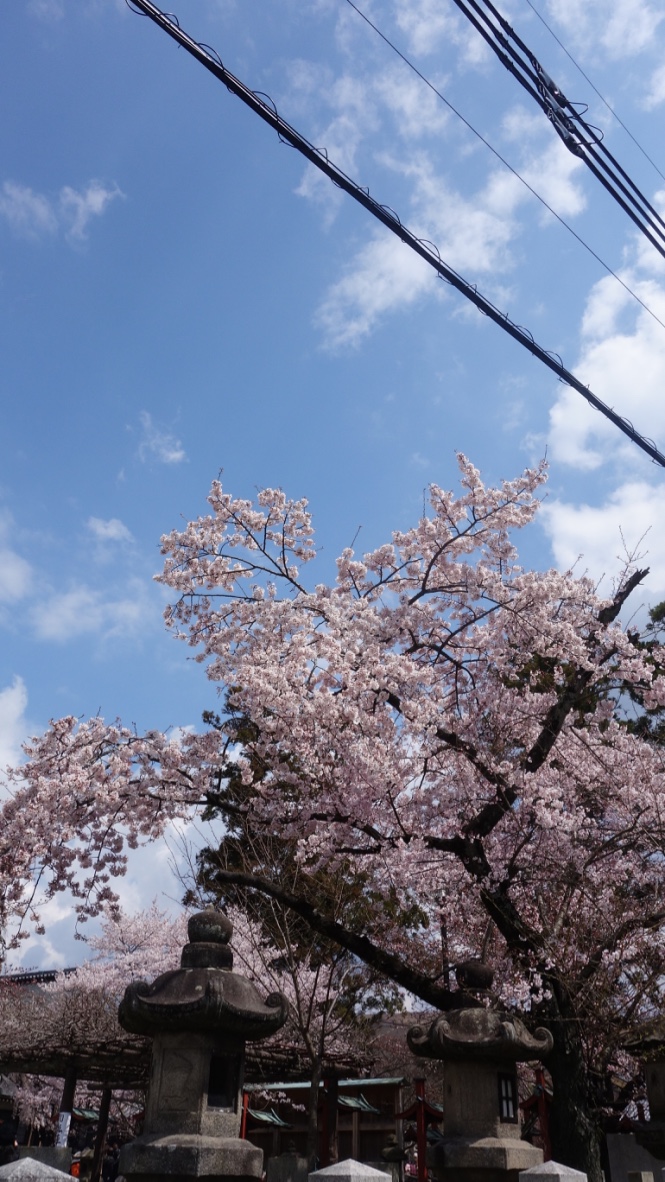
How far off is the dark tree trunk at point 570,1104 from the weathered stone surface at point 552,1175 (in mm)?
2984

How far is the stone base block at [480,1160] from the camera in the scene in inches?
286

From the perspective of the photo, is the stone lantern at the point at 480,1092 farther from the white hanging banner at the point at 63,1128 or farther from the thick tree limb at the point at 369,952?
the white hanging banner at the point at 63,1128

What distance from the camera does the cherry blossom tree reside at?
992 centimetres

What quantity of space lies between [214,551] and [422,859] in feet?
17.4

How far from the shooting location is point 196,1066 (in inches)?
275

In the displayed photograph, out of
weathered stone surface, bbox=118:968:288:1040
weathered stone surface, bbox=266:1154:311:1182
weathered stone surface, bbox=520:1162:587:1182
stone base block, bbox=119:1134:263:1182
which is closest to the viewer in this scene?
weathered stone surface, bbox=520:1162:587:1182

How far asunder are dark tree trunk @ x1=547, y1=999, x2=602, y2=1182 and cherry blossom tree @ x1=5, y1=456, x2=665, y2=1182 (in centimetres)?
2

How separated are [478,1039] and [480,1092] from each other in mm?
537

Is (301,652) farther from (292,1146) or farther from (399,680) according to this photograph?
(292,1146)

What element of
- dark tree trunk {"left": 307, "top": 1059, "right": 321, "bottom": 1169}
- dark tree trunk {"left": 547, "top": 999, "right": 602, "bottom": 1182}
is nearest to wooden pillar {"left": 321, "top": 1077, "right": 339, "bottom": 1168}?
dark tree trunk {"left": 307, "top": 1059, "right": 321, "bottom": 1169}

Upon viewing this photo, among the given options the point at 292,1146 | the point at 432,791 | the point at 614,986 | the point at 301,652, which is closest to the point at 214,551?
the point at 301,652

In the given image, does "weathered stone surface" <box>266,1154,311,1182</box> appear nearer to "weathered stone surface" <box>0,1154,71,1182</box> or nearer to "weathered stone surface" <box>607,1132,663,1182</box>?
"weathered stone surface" <box>607,1132,663,1182</box>

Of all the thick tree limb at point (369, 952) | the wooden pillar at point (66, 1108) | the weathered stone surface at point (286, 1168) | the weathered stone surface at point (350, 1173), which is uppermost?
the thick tree limb at point (369, 952)

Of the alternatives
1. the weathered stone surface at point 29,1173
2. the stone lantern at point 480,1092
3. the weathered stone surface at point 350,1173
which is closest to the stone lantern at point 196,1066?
the weathered stone surface at point 350,1173
